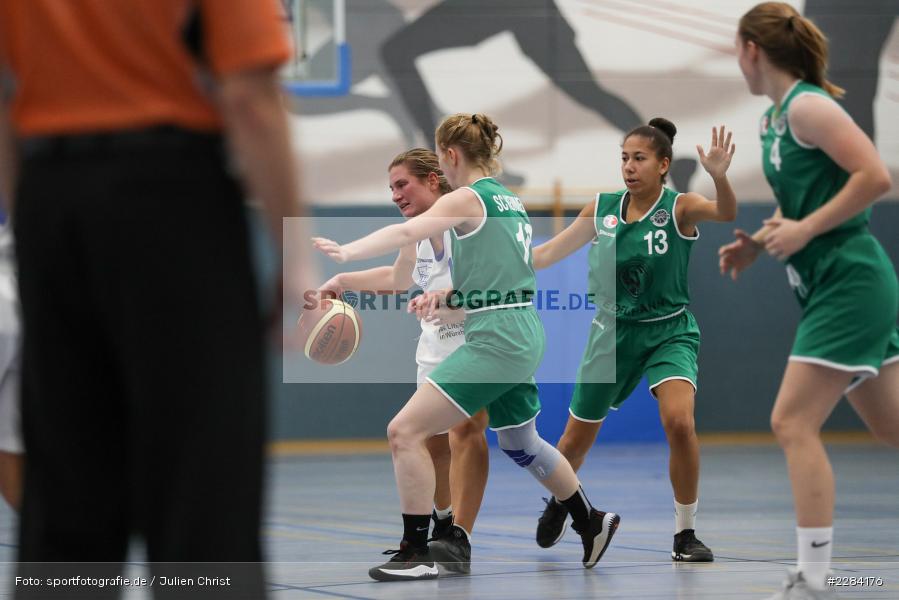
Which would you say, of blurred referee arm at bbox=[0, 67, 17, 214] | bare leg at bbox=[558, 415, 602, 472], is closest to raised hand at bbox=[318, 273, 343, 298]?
bare leg at bbox=[558, 415, 602, 472]

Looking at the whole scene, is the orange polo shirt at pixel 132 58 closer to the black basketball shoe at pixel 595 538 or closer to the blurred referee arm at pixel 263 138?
the blurred referee arm at pixel 263 138

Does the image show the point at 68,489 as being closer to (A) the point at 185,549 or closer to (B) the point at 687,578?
(A) the point at 185,549

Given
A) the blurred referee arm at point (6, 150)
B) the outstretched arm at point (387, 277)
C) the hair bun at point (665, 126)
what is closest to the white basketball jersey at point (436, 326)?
the outstretched arm at point (387, 277)

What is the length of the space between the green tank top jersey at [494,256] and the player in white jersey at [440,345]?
192mm

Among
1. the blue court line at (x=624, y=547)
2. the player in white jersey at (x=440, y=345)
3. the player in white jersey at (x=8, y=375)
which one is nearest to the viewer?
the player in white jersey at (x=8, y=375)

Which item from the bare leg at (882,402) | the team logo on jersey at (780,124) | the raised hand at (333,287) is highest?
the team logo on jersey at (780,124)

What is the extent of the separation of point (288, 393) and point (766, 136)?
9.28m

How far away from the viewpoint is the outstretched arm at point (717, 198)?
467cm

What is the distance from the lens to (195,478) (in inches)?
62.0

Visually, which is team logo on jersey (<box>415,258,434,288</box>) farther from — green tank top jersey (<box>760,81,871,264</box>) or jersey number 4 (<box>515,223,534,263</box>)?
green tank top jersey (<box>760,81,871,264</box>)

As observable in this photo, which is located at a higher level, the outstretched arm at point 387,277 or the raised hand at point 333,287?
the raised hand at point 333,287

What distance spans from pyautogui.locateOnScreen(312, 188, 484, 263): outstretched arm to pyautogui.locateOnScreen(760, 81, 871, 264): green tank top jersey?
4.54 feet

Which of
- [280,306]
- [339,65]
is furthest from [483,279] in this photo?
[339,65]

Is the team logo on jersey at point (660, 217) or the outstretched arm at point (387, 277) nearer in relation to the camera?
the outstretched arm at point (387, 277)
